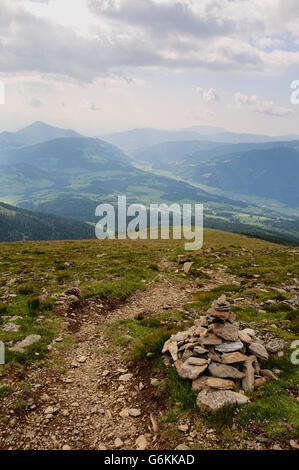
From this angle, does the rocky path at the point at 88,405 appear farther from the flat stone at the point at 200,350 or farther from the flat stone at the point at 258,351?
the flat stone at the point at 258,351

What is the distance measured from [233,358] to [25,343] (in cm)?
867

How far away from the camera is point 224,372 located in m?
8.54

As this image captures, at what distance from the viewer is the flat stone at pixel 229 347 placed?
9078mm

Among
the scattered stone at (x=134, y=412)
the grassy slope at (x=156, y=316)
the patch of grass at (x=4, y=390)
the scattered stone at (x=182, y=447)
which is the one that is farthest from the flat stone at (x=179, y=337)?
the patch of grass at (x=4, y=390)

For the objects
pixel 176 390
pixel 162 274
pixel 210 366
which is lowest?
pixel 162 274

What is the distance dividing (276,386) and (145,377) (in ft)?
14.9

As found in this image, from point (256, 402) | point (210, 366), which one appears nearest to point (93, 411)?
point (210, 366)

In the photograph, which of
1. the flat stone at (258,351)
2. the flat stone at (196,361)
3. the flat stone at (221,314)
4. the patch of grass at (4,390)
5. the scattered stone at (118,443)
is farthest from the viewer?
the flat stone at (221,314)

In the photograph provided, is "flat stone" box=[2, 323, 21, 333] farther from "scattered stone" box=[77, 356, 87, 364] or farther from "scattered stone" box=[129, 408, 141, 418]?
"scattered stone" box=[129, 408, 141, 418]

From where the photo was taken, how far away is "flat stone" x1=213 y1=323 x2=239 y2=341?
9.51 metres

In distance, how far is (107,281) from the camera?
20.3 meters

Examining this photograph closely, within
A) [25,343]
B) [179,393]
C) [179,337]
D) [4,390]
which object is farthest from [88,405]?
[25,343]

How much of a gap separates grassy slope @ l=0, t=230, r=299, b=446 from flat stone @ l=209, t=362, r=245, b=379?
744 millimetres
